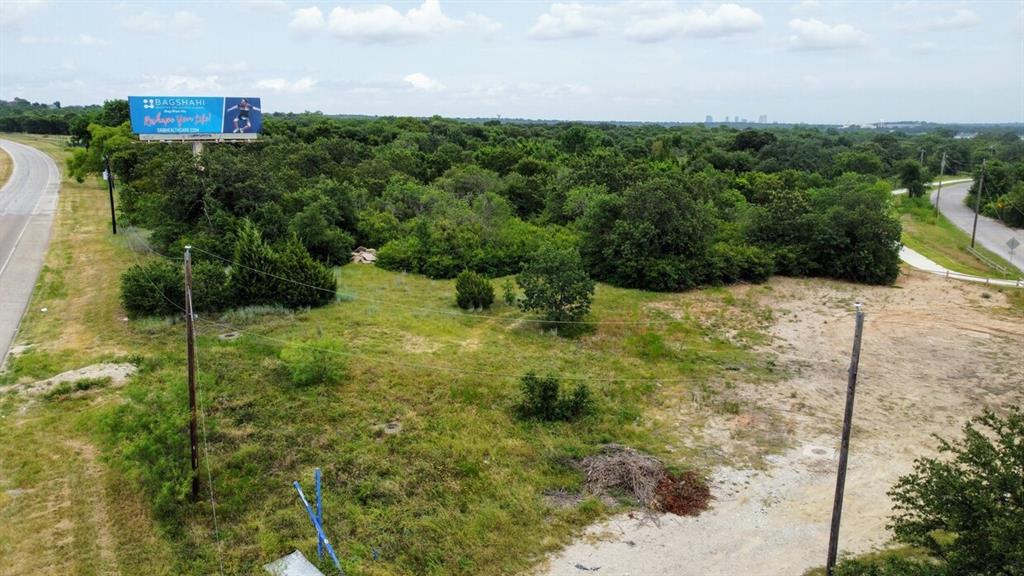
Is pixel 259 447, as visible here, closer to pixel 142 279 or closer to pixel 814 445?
pixel 142 279

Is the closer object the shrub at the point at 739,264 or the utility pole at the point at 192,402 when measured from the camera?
the utility pole at the point at 192,402

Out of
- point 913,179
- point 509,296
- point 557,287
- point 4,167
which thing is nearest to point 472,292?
point 509,296

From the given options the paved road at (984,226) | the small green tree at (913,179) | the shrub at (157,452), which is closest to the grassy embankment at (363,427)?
the shrub at (157,452)

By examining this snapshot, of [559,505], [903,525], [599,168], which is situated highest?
[599,168]

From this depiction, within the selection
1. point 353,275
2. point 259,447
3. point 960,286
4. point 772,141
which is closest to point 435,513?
point 259,447

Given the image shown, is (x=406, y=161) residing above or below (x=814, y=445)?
above

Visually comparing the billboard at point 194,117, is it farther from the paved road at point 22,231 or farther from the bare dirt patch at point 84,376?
the bare dirt patch at point 84,376

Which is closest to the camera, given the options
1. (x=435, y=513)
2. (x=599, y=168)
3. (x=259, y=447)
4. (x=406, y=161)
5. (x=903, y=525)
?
(x=903, y=525)
